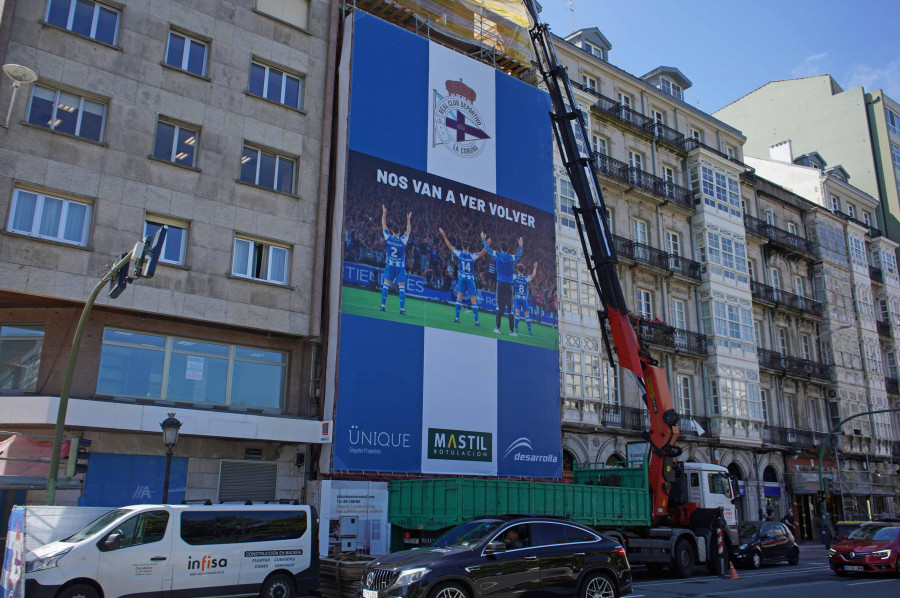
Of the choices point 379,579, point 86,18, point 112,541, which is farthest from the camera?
point 86,18

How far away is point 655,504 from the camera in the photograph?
21.2 metres

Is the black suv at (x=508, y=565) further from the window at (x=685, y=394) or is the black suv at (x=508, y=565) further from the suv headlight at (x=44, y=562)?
the window at (x=685, y=394)

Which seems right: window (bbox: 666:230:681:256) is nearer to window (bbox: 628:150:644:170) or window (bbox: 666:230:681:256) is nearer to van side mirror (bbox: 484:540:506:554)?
window (bbox: 628:150:644:170)

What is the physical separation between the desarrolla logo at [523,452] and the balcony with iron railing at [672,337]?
822cm

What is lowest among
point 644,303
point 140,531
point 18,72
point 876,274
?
point 140,531

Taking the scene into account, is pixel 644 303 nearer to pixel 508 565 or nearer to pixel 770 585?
pixel 770 585

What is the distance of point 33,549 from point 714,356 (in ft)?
100

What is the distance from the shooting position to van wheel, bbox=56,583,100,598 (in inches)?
456

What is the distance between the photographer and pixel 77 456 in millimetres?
17906

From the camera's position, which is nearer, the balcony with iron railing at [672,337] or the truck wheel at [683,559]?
the truck wheel at [683,559]

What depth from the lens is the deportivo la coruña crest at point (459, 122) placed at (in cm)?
2697

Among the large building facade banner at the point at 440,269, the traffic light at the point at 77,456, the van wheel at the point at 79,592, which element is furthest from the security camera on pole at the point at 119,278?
the large building facade banner at the point at 440,269

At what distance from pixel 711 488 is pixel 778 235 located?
2581cm

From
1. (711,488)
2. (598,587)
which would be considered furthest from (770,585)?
(598,587)
